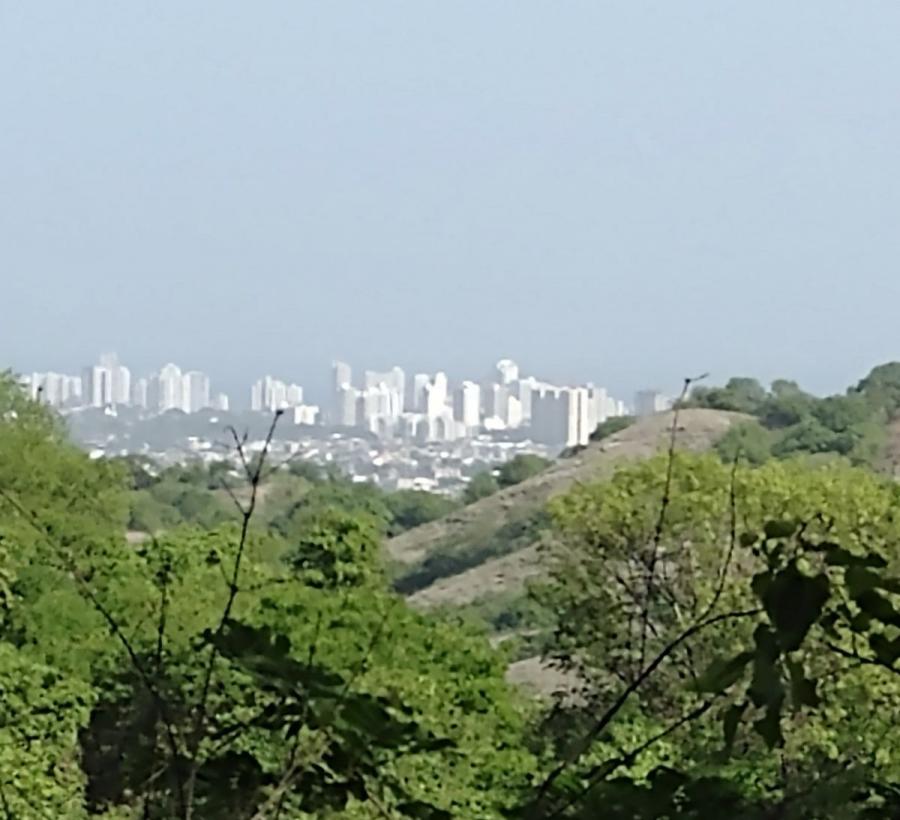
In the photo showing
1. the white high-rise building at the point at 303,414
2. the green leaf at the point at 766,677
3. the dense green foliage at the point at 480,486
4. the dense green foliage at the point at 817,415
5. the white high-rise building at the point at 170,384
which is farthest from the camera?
the dense green foliage at the point at 480,486

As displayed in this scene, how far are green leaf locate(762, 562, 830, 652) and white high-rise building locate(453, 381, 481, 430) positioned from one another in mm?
40073

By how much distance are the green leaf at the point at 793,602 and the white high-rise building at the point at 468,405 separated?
40073 mm

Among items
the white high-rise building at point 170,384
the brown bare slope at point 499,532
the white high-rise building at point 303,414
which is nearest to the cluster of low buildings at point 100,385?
the white high-rise building at point 170,384

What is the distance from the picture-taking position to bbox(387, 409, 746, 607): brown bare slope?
3178 cm

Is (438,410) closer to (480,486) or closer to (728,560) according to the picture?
(480,486)

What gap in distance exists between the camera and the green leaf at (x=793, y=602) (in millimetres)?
1428

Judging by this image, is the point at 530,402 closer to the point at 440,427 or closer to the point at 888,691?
the point at 440,427

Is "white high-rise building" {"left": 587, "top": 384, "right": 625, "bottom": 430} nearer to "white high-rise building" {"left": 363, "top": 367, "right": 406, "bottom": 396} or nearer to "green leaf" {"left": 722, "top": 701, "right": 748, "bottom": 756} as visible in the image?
"white high-rise building" {"left": 363, "top": 367, "right": 406, "bottom": 396}

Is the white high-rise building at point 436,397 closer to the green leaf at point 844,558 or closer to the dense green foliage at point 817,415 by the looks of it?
the dense green foliage at point 817,415

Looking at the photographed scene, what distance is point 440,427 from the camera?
40.1m

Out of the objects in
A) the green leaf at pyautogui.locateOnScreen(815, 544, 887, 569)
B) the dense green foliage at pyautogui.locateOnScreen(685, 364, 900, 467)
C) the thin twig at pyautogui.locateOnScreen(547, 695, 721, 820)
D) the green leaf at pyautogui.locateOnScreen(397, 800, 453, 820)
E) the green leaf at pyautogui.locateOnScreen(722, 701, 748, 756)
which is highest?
the green leaf at pyautogui.locateOnScreen(815, 544, 887, 569)

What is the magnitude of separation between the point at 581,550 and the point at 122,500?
787cm

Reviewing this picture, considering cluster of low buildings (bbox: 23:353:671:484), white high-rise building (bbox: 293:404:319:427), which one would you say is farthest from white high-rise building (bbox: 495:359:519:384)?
white high-rise building (bbox: 293:404:319:427)

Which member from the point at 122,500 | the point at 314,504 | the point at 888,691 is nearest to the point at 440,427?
the point at 314,504
